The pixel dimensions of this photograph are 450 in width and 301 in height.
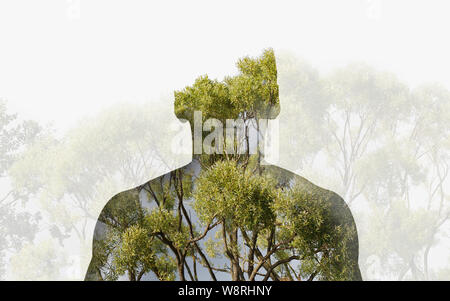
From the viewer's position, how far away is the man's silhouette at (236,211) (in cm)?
306

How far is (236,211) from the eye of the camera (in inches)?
122

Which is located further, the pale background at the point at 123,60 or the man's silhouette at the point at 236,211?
the pale background at the point at 123,60

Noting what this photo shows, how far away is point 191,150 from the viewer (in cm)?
349

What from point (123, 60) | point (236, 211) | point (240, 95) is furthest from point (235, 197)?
point (123, 60)

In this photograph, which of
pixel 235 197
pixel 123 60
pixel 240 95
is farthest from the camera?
pixel 123 60

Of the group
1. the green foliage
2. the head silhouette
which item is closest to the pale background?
the head silhouette

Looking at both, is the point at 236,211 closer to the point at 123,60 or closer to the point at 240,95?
the point at 240,95

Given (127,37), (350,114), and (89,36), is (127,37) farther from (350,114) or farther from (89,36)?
(350,114)

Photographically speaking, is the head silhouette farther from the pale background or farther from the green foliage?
the green foliage

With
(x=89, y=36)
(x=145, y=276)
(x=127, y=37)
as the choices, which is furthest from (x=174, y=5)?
(x=145, y=276)

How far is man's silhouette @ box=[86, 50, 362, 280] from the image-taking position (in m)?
3.06

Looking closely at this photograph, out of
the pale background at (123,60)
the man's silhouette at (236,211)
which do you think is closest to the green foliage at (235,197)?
the man's silhouette at (236,211)

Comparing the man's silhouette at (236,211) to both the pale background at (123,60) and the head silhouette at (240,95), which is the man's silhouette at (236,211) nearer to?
the head silhouette at (240,95)
